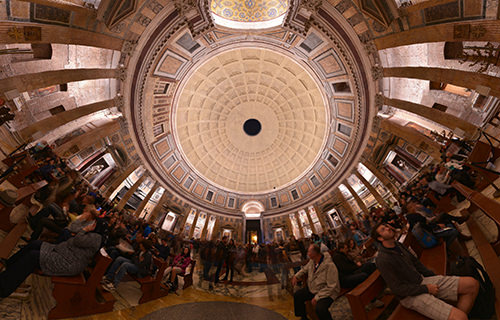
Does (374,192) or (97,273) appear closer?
(97,273)

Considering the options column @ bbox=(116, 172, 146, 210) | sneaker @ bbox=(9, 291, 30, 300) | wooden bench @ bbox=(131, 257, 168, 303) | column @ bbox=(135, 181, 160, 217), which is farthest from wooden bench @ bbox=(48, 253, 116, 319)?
column @ bbox=(135, 181, 160, 217)

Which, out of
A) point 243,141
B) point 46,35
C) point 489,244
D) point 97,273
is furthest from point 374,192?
point 46,35

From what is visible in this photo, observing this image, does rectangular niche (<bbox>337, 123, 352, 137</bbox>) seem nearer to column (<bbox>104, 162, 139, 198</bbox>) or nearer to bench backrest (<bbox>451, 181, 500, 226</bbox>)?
bench backrest (<bbox>451, 181, 500, 226</bbox>)

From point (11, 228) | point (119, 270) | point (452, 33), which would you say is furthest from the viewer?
point (452, 33)

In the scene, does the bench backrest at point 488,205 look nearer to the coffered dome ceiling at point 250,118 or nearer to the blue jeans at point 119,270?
the blue jeans at point 119,270

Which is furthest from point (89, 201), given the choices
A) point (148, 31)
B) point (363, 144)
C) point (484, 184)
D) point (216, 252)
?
point (363, 144)

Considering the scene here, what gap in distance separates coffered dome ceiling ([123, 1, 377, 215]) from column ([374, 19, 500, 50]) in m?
3.06

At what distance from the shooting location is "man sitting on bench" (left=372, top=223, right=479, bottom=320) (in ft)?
8.46

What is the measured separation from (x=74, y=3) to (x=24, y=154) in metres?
8.04

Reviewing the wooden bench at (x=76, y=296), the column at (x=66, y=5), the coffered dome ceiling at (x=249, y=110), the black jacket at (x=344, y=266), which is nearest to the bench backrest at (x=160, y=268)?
the wooden bench at (x=76, y=296)

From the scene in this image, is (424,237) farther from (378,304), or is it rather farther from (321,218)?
(321,218)

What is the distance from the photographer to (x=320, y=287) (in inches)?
167

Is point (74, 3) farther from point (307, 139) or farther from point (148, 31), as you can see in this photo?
point (307, 139)

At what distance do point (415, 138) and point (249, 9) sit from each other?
16155mm
